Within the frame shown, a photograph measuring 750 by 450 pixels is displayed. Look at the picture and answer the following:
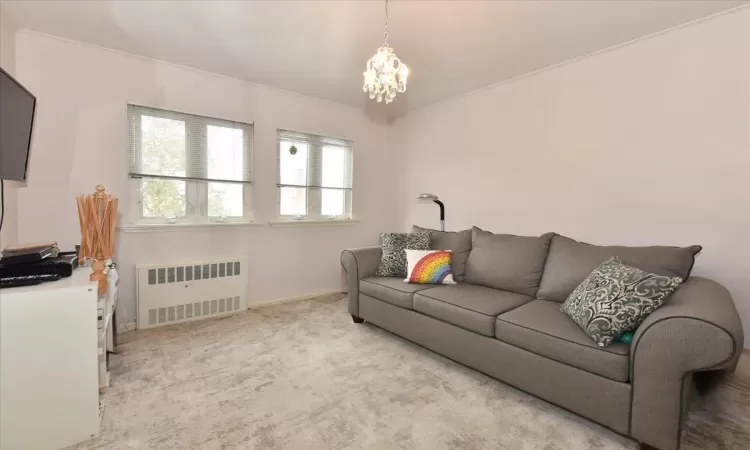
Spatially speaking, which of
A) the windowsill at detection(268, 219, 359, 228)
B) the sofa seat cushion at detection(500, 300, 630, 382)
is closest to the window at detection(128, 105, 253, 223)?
the windowsill at detection(268, 219, 359, 228)

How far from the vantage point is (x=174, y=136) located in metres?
3.11

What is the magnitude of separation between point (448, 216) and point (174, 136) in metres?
2.99

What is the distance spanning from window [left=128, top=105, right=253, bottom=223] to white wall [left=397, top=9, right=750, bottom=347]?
247 centimetres

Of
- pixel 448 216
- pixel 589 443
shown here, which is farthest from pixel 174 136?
pixel 589 443

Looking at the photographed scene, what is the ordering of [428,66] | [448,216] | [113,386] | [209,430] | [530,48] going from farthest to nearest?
[448,216], [428,66], [530,48], [113,386], [209,430]

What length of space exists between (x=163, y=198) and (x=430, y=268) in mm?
2549

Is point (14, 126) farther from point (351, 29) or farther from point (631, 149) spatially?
point (631, 149)

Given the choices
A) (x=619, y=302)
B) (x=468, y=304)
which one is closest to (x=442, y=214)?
(x=468, y=304)

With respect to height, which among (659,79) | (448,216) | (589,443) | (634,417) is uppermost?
(659,79)

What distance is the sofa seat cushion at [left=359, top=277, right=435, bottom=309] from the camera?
2.65 m

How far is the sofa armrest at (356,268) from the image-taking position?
313 cm

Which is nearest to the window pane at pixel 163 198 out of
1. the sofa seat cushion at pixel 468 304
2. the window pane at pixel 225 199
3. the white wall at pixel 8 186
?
the window pane at pixel 225 199

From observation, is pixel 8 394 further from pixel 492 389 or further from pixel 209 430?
pixel 492 389

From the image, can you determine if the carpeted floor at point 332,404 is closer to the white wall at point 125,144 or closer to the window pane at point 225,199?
the white wall at point 125,144
